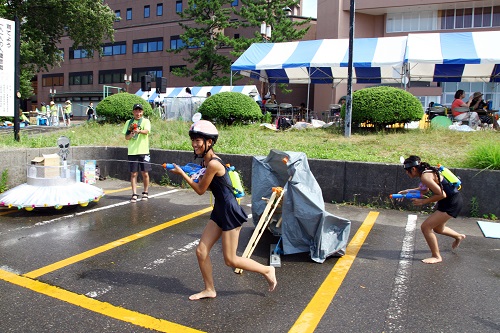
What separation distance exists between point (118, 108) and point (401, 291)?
43.9ft

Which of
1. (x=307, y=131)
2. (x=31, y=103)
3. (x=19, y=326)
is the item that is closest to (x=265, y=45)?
(x=307, y=131)

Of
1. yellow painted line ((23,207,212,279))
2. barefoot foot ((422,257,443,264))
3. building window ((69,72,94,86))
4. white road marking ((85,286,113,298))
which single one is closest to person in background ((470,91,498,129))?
barefoot foot ((422,257,443,264))

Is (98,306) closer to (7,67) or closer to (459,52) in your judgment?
(7,67)

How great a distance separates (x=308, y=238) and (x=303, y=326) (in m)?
1.77

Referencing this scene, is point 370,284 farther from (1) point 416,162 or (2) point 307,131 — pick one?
(2) point 307,131

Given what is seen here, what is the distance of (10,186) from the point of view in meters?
8.17

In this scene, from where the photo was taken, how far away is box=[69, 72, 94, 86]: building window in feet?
193

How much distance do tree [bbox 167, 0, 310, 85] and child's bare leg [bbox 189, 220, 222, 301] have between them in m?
28.6

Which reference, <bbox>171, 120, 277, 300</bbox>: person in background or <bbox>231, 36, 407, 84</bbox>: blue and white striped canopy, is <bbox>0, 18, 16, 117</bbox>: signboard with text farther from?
<bbox>231, 36, 407, 84</bbox>: blue and white striped canopy

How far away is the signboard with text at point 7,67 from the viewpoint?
29.5 ft

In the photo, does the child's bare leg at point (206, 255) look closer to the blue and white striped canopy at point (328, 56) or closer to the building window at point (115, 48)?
the blue and white striped canopy at point (328, 56)

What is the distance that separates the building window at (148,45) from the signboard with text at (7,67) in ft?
149

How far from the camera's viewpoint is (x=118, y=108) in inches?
609

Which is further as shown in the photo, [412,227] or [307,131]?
[307,131]
